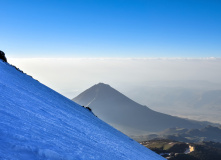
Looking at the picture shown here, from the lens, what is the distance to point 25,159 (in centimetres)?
494

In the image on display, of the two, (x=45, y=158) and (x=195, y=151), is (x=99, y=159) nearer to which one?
(x=45, y=158)

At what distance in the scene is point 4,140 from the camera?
5305 mm

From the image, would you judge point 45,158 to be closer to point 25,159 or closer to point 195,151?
point 25,159

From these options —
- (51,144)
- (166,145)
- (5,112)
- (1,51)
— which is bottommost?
(166,145)

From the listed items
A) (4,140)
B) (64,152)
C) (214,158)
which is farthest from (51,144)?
(214,158)

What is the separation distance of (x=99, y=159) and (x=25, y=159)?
4.02 metres

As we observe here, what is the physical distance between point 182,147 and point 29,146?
13590cm

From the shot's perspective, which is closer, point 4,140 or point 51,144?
point 4,140

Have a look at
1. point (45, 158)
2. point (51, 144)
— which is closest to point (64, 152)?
point (51, 144)

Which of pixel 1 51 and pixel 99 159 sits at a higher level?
pixel 1 51

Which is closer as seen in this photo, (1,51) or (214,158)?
(1,51)

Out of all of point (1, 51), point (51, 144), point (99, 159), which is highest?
point (1, 51)

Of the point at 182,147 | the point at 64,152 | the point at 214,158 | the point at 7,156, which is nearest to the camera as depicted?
the point at 7,156

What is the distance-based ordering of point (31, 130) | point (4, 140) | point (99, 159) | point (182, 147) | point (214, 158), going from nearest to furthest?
point (4, 140) < point (31, 130) < point (99, 159) < point (214, 158) < point (182, 147)
